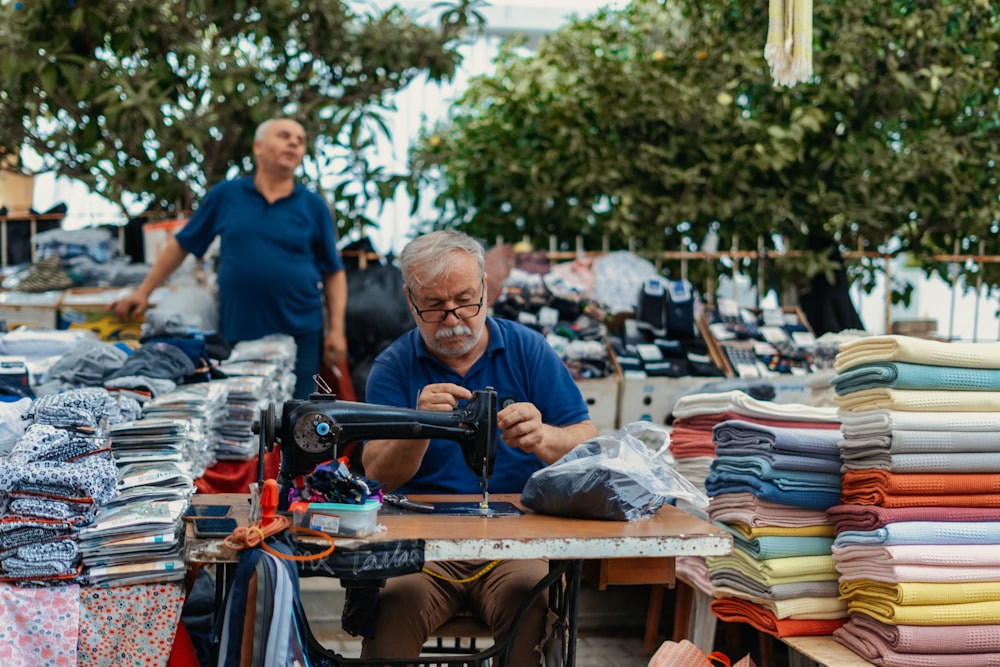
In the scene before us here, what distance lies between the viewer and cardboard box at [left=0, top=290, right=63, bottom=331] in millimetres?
5316

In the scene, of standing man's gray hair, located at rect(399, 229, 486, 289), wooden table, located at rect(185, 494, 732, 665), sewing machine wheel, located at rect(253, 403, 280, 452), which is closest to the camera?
wooden table, located at rect(185, 494, 732, 665)

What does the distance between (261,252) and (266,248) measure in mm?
31

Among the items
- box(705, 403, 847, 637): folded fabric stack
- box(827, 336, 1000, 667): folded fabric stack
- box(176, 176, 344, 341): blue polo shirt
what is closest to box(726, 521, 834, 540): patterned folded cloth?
box(705, 403, 847, 637): folded fabric stack

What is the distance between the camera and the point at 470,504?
2648 millimetres

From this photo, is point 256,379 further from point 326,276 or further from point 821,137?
point 821,137

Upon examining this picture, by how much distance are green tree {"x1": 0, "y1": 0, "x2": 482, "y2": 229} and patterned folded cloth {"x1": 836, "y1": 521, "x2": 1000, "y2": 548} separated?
426 cm

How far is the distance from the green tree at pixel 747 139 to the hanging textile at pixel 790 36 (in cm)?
→ 350

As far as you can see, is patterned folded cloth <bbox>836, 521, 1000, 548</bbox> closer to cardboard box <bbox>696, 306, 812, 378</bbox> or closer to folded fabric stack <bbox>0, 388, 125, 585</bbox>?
folded fabric stack <bbox>0, 388, 125, 585</bbox>

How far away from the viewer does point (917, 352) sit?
295 centimetres

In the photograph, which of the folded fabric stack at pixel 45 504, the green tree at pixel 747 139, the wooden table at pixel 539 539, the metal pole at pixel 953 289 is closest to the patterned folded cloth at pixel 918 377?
the wooden table at pixel 539 539

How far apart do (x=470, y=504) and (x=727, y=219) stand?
4.84 metres

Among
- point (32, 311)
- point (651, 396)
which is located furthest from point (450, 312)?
point (32, 311)

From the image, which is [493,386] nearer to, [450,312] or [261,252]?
[450,312]

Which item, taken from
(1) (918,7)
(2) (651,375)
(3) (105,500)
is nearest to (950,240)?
(1) (918,7)
